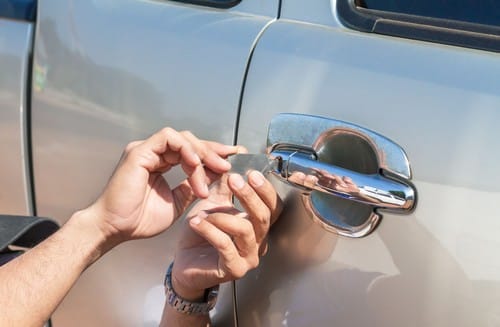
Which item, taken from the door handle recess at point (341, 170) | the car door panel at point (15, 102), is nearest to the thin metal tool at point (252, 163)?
the door handle recess at point (341, 170)

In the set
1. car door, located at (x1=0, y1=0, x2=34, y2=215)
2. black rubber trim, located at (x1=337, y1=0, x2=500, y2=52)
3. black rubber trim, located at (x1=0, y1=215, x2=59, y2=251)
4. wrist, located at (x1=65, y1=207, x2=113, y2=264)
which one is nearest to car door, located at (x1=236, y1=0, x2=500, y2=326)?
black rubber trim, located at (x1=337, y1=0, x2=500, y2=52)

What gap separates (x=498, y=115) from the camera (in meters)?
1.09

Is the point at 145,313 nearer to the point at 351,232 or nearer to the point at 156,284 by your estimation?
the point at 156,284

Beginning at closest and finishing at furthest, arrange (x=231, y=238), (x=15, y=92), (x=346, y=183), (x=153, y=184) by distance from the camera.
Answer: (x=346, y=183) → (x=231, y=238) → (x=153, y=184) → (x=15, y=92)

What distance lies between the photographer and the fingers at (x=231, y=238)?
119cm

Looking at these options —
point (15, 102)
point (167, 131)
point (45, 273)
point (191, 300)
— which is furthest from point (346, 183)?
point (15, 102)

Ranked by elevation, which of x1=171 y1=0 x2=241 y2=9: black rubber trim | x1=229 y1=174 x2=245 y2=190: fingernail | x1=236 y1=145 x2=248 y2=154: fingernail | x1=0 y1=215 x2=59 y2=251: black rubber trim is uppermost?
x1=171 y1=0 x2=241 y2=9: black rubber trim

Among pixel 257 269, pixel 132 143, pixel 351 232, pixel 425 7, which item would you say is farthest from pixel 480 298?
pixel 132 143

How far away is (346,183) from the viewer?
113 centimetres

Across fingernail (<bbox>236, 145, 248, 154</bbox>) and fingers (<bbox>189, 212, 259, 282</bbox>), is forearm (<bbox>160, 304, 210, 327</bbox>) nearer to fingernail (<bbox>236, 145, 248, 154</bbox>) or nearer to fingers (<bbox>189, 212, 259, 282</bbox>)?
fingers (<bbox>189, 212, 259, 282</bbox>)

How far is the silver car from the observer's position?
3.61 ft

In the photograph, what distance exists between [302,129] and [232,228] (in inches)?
7.8

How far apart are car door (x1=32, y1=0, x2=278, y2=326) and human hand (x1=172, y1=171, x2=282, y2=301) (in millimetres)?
93

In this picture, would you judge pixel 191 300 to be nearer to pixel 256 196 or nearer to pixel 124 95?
pixel 256 196
